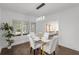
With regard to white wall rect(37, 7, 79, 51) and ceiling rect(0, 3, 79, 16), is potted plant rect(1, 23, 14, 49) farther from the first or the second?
white wall rect(37, 7, 79, 51)

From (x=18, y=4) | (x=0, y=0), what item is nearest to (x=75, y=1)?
(x=18, y=4)

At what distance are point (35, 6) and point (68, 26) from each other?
888 mm

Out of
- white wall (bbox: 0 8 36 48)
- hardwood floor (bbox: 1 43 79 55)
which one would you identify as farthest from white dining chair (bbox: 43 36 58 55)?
white wall (bbox: 0 8 36 48)

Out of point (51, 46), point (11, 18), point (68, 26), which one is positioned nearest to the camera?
point (11, 18)

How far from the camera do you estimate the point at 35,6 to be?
6.00ft

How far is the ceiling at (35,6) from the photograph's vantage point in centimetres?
Result: 176

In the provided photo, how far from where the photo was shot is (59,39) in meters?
1.93

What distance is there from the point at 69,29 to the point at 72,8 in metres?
0.47

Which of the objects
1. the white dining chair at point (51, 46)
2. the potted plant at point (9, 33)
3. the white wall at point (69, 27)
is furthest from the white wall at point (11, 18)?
the white wall at point (69, 27)

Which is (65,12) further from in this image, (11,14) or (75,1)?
(11,14)

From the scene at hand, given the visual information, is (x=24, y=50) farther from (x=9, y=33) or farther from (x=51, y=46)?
(x=51, y=46)

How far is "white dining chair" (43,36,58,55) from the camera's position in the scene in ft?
6.33

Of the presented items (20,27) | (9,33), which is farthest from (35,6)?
(9,33)

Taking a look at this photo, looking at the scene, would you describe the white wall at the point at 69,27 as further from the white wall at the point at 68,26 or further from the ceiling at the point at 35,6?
the ceiling at the point at 35,6
